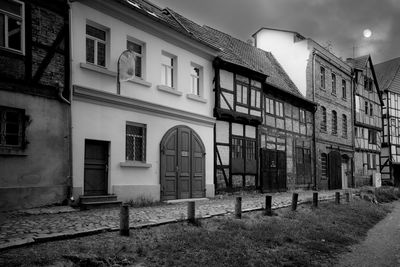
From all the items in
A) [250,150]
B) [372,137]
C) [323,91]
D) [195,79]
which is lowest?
[250,150]

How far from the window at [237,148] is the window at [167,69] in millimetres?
4642

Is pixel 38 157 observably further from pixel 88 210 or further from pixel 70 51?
pixel 70 51

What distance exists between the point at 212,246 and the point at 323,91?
22.1 meters

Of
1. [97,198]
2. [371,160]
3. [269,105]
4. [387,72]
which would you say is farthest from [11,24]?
[387,72]

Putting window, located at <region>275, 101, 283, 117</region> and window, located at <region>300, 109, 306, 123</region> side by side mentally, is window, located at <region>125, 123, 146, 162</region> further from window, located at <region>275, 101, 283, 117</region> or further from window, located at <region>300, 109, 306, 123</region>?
window, located at <region>300, 109, 306, 123</region>

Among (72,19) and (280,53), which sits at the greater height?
(280,53)

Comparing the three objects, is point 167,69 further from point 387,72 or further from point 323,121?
point 387,72

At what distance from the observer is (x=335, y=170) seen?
2777cm

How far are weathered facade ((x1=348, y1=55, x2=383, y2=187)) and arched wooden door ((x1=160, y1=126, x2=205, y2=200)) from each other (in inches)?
759

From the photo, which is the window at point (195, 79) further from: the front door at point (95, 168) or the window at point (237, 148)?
the front door at point (95, 168)

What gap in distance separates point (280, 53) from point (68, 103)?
19647 millimetres

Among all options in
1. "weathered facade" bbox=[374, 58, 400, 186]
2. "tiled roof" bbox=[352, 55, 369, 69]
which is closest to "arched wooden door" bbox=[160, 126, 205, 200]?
"tiled roof" bbox=[352, 55, 369, 69]

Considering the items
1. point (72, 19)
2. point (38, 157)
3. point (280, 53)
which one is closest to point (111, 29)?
point (72, 19)

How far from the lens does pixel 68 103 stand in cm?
1077
